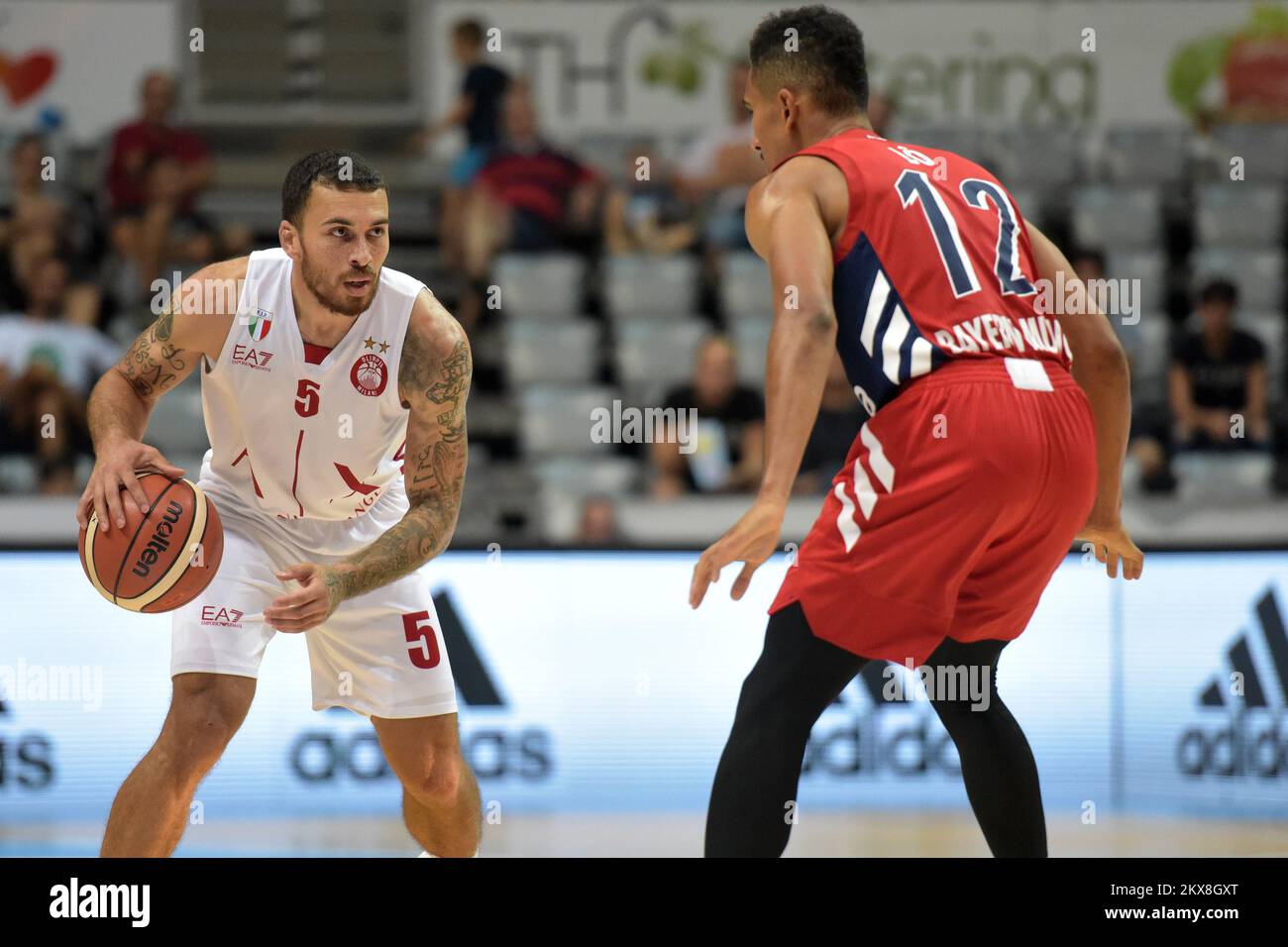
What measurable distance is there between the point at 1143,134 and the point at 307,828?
8.50m

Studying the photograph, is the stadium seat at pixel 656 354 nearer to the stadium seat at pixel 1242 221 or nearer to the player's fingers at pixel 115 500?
the stadium seat at pixel 1242 221

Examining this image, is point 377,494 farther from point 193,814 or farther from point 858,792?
point 858,792

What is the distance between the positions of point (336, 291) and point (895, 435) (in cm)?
150

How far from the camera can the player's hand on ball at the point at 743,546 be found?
3074 mm

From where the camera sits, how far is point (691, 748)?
6.79 metres

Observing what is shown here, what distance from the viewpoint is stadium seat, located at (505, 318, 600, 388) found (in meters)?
10.2

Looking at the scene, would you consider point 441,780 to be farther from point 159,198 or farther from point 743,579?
point 159,198

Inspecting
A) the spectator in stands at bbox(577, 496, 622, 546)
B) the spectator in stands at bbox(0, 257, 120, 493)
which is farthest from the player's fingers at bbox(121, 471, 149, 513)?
the spectator in stands at bbox(0, 257, 120, 493)

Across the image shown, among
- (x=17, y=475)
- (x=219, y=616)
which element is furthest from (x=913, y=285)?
(x=17, y=475)

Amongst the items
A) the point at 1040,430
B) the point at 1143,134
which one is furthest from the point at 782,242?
the point at 1143,134

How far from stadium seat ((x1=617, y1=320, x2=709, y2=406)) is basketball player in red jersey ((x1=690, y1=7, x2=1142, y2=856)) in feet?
20.6

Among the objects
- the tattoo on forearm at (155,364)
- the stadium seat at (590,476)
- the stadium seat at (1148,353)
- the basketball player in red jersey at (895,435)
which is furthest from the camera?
the stadium seat at (1148,353)

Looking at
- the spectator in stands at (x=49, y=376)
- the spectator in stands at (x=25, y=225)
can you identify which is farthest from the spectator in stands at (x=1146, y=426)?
the spectator in stands at (x=25, y=225)

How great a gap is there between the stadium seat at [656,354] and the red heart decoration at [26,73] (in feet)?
17.8
